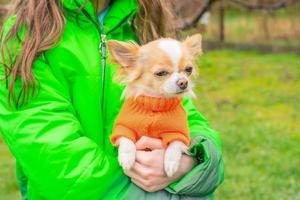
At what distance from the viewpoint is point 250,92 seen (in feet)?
28.9

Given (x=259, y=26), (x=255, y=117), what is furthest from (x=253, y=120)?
(x=259, y=26)

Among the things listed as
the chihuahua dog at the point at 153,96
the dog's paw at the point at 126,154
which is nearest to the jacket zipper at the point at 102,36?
the chihuahua dog at the point at 153,96

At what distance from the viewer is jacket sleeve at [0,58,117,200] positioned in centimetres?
218

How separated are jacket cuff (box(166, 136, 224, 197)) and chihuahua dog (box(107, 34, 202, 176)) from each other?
59 millimetres

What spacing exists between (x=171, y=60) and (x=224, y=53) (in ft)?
32.5

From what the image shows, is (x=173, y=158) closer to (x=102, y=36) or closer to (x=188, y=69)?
(x=188, y=69)

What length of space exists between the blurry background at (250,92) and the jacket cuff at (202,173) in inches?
48.0

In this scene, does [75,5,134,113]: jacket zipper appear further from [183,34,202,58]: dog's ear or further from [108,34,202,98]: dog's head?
[183,34,202,58]: dog's ear

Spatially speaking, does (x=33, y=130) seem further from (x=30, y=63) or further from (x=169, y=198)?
(x=169, y=198)

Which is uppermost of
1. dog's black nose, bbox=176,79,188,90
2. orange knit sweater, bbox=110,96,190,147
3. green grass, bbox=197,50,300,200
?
dog's black nose, bbox=176,79,188,90

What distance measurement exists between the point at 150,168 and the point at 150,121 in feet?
0.50

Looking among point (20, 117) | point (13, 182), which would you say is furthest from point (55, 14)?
point (13, 182)

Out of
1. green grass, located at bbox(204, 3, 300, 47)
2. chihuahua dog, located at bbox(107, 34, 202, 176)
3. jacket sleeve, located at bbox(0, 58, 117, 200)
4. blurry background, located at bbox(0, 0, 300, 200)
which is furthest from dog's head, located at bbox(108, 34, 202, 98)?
green grass, located at bbox(204, 3, 300, 47)

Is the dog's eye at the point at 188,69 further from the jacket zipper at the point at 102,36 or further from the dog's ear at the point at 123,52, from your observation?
the jacket zipper at the point at 102,36
